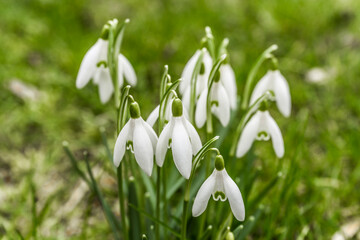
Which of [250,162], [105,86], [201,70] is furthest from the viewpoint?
[250,162]

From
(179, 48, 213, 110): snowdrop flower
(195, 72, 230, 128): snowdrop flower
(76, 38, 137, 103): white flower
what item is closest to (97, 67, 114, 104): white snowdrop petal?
(76, 38, 137, 103): white flower

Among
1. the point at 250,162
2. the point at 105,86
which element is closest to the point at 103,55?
the point at 105,86

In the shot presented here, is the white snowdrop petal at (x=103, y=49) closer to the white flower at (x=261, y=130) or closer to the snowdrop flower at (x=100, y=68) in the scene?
the snowdrop flower at (x=100, y=68)

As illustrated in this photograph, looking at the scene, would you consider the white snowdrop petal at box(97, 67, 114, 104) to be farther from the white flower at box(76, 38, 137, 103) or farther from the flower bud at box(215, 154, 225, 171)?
the flower bud at box(215, 154, 225, 171)

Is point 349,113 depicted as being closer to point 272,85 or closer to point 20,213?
point 272,85

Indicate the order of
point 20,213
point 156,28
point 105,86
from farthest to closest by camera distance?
point 156,28 → point 20,213 → point 105,86

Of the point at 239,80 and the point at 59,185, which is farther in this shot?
the point at 239,80

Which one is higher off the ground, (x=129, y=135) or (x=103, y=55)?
(x=103, y=55)
